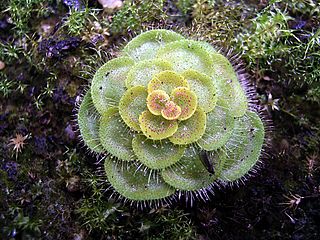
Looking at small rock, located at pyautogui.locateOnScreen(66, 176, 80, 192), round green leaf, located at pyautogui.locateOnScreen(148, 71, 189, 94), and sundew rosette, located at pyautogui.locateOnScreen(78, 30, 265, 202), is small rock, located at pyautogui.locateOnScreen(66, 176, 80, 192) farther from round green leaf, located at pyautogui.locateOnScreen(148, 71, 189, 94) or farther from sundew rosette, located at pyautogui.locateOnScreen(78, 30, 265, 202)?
round green leaf, located at pyautogui.locateOnScreen(148, 71, 189, 94)

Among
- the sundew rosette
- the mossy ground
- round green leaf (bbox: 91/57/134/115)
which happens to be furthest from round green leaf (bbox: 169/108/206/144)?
the mossy ground

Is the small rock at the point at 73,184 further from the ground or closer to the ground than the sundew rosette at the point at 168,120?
closer to the ground

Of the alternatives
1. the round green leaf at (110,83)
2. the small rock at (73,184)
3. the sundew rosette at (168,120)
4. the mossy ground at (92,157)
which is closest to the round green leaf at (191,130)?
the sundew rosette at (168,120)

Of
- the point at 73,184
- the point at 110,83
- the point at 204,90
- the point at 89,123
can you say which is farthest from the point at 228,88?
the point at 73,184

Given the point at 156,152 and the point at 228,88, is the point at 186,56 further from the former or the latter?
the point at 156,152

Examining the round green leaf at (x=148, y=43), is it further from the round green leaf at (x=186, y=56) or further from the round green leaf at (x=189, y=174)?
the round green leaf at (x=189, y=174)

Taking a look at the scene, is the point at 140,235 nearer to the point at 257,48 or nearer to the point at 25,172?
the point at 25,172
